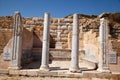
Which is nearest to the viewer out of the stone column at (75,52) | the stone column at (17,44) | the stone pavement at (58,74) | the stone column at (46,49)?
the stone pavement at (58,74)

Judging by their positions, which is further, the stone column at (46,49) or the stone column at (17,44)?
the stone column at (17,44)

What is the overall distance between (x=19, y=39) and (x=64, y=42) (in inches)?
353

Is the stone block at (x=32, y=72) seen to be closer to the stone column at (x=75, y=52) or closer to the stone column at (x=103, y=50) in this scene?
the stone column at (x=75, y=52)

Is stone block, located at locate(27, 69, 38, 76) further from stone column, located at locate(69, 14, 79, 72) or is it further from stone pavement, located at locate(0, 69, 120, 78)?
stone column, located at locate(69, 14, 79, 72)

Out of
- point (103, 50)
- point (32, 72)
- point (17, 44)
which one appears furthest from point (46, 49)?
point (103, 50)

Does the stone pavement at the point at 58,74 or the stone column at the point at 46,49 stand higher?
the stone column at the point at 46,49

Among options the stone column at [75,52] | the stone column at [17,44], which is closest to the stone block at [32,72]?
the stone column at [17,44]

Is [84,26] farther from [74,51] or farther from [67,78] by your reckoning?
[67,78]

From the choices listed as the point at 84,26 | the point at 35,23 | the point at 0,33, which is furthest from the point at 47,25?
the point at 35,23

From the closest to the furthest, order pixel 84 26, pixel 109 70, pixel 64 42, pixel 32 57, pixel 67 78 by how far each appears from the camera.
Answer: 1. pixel 67 78
2. pixel 109 70
3. pixel 32 57
4. pixel 84 26
5. pixel 64 42

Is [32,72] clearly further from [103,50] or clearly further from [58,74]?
[103,50]

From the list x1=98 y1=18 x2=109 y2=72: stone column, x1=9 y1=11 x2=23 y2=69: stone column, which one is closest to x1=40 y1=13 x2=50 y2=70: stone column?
x1=9 y1=11 x2=23 y2=69: stone column

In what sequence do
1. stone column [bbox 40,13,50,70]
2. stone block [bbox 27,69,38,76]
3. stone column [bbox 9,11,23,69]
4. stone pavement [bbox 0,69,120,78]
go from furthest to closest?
stone column [bbox 9,11,23,69]
stone column [bbox 40,13,50,70]
stone block [bbox 27,69,38,76]
stone pavement [bbox 0,69,120,78]

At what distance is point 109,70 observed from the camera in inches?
434
